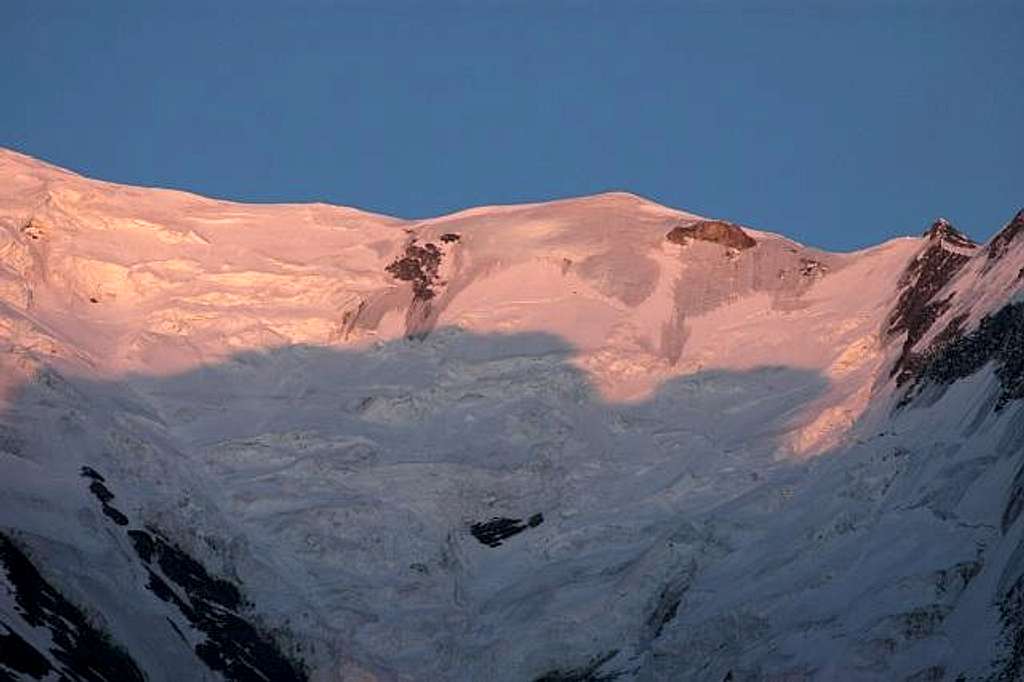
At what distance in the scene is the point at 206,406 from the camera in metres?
122

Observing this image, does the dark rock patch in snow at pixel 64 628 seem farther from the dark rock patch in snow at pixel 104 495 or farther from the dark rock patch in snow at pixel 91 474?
the dark rock patch in snow at pixel 91 474

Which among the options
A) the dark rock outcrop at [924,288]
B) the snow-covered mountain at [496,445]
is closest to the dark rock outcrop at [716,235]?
the snow-covered mountain at [496,445]

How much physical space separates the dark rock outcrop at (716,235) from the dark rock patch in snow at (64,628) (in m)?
49.6

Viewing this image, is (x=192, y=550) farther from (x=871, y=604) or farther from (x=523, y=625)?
(x=871, y=604)

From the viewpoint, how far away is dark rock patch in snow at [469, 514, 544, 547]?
11225cm

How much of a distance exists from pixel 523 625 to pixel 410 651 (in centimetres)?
423

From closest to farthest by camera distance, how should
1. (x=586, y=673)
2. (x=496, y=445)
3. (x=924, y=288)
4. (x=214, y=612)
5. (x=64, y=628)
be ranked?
1. (x=64, y=628)
2. (x=586, y=673)
3. (x=214, y=612)
4. (x=496, y=445)
5. (x=924, y=288)

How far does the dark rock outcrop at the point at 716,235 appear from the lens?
13888cm

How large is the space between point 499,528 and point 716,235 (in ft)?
102

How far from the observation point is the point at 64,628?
95438mm

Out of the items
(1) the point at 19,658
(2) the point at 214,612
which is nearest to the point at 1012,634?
(2) the point at 214,612

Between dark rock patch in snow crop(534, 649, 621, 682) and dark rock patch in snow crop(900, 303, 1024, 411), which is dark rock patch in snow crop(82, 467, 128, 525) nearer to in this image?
dark rock patch in snow crop(534, 649, 621, 682)

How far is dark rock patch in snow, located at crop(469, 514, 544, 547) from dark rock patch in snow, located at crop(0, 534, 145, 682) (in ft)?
65.9

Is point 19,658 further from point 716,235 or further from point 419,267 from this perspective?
point 716,235
